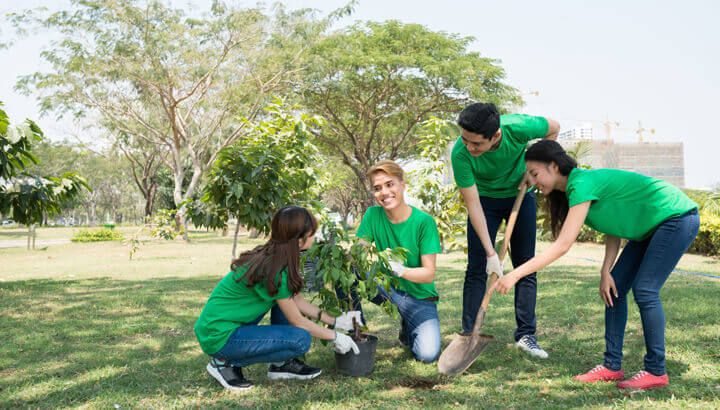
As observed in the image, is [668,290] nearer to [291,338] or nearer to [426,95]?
[291,338]

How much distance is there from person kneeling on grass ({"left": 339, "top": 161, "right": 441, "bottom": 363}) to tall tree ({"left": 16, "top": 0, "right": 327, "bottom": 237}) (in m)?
15.9

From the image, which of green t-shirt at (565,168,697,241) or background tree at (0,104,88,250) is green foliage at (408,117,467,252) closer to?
background tree at (0,104,88,250)

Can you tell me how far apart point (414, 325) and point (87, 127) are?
26.7m

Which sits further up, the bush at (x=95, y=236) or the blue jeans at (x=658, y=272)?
the blue jeans at (x=658, y=272)

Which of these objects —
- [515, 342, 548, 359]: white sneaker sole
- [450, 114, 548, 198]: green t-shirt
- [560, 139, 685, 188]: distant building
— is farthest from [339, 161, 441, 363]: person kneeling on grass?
[560, 139, 685, 188]: distant building

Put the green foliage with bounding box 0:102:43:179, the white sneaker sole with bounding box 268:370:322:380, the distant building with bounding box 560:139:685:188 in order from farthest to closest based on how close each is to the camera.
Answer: the distant building with bounding box 560:139:685:188
the green foliage with bounding box 0:102:43:179
the white sneaker sole with bounding box 268:370:322:380

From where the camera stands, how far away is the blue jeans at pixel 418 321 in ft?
11.8

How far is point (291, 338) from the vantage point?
3125 millimetres

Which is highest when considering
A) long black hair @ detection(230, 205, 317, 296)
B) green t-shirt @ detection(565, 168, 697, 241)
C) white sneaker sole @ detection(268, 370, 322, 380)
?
green t-shirt @ detection(565, 168, 697, 241)

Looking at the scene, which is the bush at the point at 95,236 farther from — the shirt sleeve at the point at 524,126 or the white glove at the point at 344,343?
the shirt sleeve at the point at 524,126

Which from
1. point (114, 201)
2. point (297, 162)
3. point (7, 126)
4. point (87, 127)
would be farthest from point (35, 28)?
point (114, 201)

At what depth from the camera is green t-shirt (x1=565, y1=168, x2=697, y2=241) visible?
299 cm

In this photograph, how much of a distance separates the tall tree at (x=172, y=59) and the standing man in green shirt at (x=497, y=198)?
52.2 ft

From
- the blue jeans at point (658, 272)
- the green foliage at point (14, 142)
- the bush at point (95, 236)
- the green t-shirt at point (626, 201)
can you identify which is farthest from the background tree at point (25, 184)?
the bush at point (95, 236)
